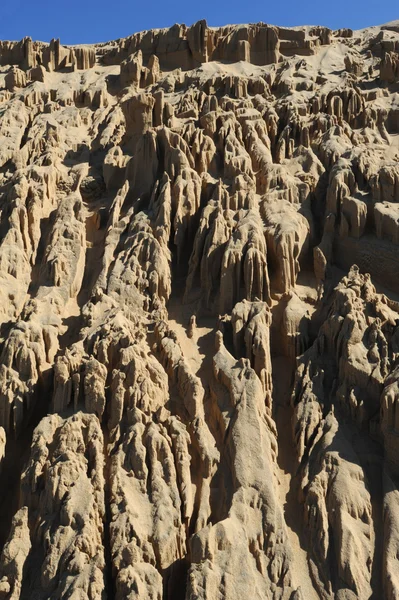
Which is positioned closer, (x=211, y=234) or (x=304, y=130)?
A: (x=211, y=234)

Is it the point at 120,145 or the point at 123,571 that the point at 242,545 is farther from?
the point at 120,145

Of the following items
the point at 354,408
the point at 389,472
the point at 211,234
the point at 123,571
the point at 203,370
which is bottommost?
the point at 123,571

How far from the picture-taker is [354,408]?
23016mm

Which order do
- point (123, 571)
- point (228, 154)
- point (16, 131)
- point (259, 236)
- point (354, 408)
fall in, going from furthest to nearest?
point (16, 131) < point (228, 154) < point (259, 236) < point (354, 408) < point (123, 571)

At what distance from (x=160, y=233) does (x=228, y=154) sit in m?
5.84

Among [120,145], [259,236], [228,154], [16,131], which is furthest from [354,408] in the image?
[16,131]

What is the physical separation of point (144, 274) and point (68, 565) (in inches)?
482

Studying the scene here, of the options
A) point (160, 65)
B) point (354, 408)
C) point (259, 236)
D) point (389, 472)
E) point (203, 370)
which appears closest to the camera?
point (389, 472)

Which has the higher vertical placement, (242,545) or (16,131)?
(16,131)

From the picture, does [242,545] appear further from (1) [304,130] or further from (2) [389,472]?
(1) [304,130]

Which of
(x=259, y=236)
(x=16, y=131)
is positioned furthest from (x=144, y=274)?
(x=16, y=131)

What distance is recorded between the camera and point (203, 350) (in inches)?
1028

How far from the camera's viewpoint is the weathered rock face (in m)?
19.9

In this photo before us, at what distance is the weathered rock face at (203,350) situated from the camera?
19891 millimetres
